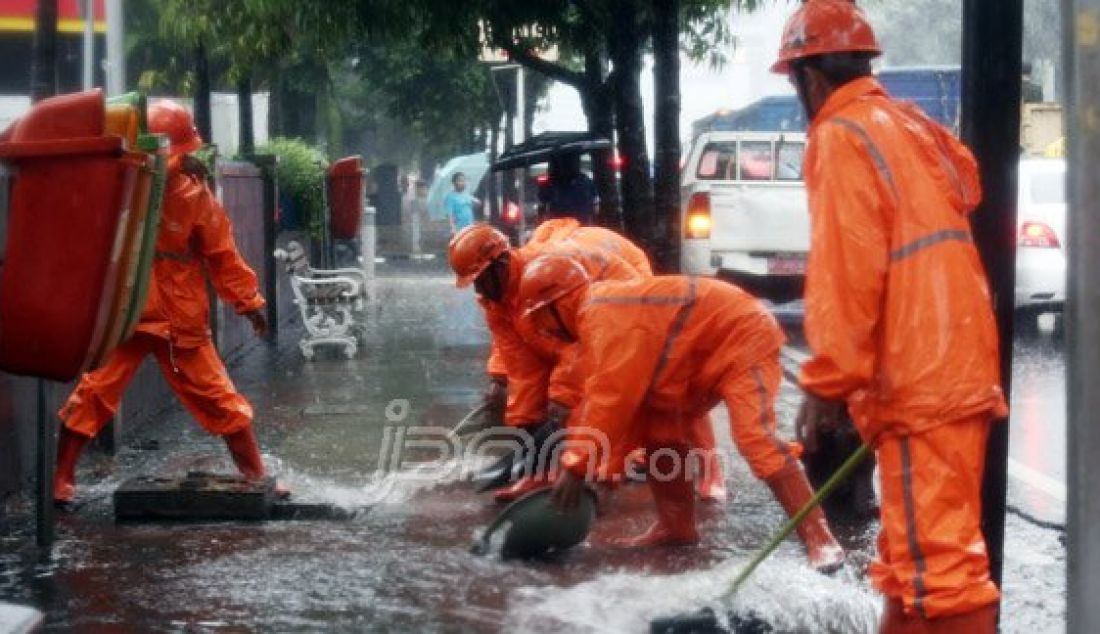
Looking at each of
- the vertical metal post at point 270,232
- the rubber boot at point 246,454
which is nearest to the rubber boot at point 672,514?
the rubber boot at point 246,454

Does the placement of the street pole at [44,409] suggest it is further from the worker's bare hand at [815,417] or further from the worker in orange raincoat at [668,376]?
the worker's bare hand at [815,417]

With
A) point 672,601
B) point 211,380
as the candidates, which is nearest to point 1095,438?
point 672,601

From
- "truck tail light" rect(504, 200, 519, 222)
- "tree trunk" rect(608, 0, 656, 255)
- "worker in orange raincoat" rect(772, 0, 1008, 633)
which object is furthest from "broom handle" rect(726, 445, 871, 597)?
"truck tail light" rect(504, 200, 519, 222)

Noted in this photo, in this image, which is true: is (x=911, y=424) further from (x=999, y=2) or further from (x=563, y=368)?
(x=563, y=368)

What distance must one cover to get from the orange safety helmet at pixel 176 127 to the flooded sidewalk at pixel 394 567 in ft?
4.99

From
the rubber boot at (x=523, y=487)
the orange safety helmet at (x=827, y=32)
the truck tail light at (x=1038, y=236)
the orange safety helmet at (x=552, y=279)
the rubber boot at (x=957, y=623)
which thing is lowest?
the rubber boot at (x=523, y=487)

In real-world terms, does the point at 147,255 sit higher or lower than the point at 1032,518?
higher

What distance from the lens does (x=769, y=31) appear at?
63.9m

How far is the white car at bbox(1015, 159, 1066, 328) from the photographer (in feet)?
52.7

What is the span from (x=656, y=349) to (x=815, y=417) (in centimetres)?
199

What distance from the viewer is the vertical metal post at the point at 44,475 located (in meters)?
7.03

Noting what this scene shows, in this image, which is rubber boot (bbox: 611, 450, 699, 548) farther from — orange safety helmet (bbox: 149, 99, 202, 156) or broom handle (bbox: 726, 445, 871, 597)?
orange safety helmet (bbox: 149, 99, 202, 156)

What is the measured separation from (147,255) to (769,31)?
59061 mm

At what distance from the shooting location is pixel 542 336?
802 centimetres
